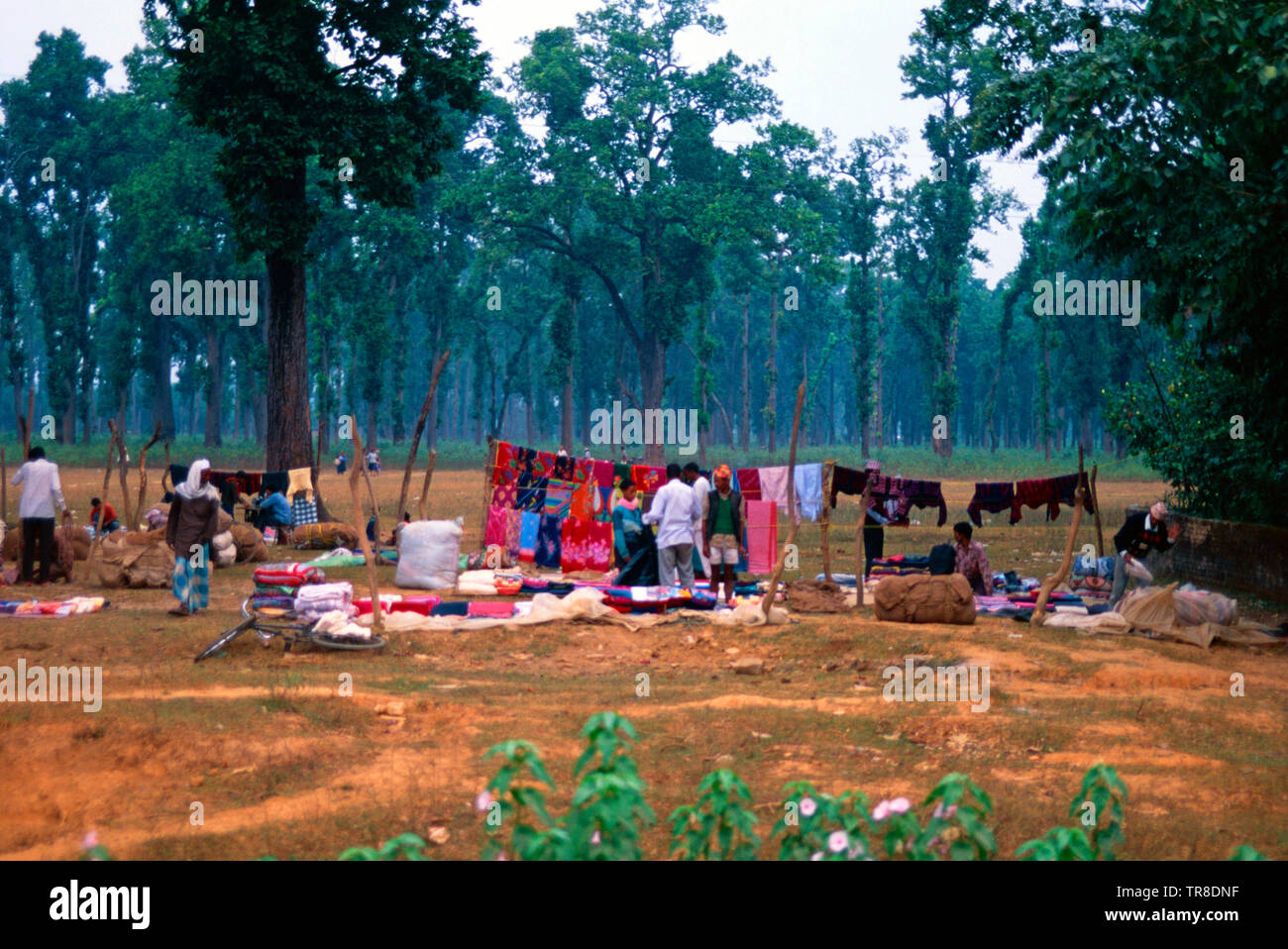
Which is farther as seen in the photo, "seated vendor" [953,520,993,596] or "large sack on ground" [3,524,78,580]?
"large sack on ground" [3,524,78,580]

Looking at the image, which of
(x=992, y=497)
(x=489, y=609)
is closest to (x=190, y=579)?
(x=489, y=609)

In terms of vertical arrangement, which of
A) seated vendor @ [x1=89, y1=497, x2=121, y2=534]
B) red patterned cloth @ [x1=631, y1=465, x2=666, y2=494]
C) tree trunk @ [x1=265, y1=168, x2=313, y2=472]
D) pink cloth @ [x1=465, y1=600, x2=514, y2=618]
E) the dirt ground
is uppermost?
tree trunk @ [x1=265, y1=168, x2=313, y2=472]

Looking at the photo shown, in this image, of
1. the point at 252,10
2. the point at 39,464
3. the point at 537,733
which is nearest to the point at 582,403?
the point at 252,10

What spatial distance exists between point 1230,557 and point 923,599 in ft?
18.6

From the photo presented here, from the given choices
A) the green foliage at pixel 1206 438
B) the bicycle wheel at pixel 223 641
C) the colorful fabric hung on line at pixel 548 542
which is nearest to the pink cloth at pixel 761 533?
the colorful fabric hung on line at pixel 548 542

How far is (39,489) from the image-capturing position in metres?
15.5

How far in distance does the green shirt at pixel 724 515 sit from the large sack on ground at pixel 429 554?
4.01 m

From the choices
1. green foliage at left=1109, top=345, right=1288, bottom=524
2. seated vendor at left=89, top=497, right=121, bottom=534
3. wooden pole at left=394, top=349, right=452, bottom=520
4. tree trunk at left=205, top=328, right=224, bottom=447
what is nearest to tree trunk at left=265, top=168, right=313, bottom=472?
seated vendor at left=89, top=497, right=121, bottom=534

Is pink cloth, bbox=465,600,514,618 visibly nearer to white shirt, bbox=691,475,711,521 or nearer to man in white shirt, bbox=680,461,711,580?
man in white shirt, bbox=680,461,711,580

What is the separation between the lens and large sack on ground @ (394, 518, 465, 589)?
16.4 m

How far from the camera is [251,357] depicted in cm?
4816

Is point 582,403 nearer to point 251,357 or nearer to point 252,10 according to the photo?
point 251,357
